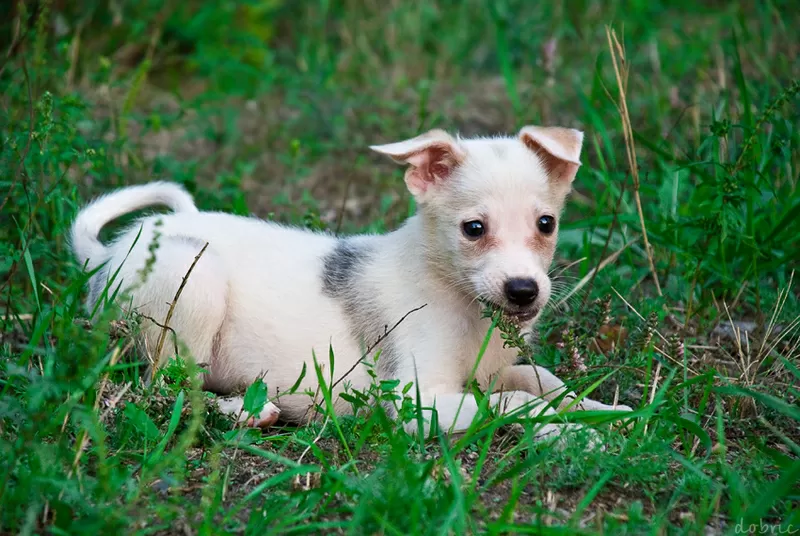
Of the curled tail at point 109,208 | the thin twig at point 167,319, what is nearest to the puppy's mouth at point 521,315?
the thin twig at point 167,319

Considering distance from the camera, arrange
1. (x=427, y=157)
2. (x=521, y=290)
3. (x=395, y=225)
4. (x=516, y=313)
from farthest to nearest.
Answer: (x=395, y=225)
(x=427, y=157)
(x=516, y=313)
(x=521, y=290)

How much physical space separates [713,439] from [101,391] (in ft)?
8.44

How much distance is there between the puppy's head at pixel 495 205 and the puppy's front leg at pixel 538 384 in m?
0.35

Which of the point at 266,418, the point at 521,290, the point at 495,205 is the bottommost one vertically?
the point at 266,418

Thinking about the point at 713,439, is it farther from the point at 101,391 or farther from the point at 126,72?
the point at 126,72

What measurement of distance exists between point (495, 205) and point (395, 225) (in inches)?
84.5

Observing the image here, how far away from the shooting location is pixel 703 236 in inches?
202

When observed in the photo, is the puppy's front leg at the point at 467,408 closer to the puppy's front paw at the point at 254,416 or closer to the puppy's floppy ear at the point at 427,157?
the puppy's front paw at the point at 254,416

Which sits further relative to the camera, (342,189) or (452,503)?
(342,189)

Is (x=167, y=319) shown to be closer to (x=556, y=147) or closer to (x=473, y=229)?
(x=473, y=229)

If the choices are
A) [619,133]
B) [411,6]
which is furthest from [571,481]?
[411,6]

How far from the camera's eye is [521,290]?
12.3ft

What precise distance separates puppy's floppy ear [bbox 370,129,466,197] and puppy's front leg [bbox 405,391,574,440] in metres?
0.99

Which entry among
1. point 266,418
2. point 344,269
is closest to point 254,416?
point 266,418
